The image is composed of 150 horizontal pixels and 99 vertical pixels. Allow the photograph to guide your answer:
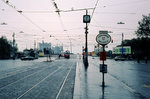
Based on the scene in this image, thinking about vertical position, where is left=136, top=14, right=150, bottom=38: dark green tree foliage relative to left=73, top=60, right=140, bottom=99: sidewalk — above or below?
above

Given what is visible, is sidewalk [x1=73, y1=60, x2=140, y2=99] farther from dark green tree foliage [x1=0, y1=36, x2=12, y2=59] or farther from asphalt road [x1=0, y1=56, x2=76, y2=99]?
dark green tree foliage [x1=0, y1=36, x2=12, y2=59]

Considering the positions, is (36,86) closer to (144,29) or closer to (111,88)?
(111,88)

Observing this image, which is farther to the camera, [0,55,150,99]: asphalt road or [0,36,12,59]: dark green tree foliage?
[0,36,12,59]: dark green tree foliage

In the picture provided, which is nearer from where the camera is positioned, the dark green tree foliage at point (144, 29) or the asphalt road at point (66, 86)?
the asphalt road at point (66, 86)

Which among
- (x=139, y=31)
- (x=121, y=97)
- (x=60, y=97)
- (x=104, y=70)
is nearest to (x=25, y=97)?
(x=60, y=97)

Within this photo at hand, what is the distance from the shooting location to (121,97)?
880cm

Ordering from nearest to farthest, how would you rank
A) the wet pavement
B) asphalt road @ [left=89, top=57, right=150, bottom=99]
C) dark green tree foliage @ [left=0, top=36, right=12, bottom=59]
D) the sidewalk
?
the sidewalk, the wet pavement, asphalt road @ [left=89, top=57, right=150, bottom=99], dark green tree foliage @ [left=0, top=36, right=12, bottom=59]

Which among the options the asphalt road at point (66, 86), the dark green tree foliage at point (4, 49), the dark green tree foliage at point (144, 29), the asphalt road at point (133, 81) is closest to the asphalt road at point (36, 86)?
the asphalt road at point (66, 86)

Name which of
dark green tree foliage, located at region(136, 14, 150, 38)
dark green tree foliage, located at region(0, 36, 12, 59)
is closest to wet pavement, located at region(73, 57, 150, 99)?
dark green tree foliage, located at region(136, 14, 150, 38)

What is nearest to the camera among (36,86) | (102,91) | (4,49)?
(102,91)

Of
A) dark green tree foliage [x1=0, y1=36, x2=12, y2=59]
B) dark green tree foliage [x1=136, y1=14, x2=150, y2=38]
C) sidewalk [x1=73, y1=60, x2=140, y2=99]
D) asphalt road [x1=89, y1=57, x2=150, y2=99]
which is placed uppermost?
dark green tree foliage [x1=136, y1=14, x2=150, y2=38]

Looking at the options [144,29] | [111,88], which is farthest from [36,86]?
[144,29]

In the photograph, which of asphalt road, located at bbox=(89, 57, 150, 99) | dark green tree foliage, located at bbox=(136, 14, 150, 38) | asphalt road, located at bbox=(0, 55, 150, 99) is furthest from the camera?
dark green tree foliage, located at bbox=(136, 14, 150, 38)

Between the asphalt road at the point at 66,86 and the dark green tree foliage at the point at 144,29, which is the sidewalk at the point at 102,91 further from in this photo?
the dark green tree foliage at the point at 144,29
